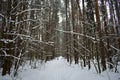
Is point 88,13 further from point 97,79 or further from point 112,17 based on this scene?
point 97,79

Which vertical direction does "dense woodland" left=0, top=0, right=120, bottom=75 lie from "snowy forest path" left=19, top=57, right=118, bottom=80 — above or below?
above

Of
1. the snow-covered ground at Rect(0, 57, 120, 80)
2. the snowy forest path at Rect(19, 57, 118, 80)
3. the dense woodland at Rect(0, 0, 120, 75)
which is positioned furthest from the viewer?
the snowy forest path at Rect(19, 57, 118, 80)

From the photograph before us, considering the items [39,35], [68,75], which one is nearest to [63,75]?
[68,75]

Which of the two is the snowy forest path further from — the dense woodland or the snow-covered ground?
the dense woodland

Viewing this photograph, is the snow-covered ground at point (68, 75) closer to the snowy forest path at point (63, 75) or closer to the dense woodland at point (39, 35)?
the snowy forest path at point (63, 75)

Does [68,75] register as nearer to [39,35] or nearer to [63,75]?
[63,75]

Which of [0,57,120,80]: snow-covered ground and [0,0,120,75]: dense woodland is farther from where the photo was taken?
[0,57,120,80]: snow-covered ground

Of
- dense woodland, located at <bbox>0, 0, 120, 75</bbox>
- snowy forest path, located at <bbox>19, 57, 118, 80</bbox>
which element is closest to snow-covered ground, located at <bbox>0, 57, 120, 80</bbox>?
snowy forest path, located at <bbox>19, 57, 118, 80</bbox>

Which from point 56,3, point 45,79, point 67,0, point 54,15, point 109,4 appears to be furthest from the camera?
point 54,15

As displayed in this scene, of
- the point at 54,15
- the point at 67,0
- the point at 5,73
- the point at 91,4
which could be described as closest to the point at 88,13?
the point at 91,4

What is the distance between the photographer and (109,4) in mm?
18531

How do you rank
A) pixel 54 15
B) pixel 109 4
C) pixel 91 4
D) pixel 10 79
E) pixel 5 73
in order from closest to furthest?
pixel 10 79 → pixel 5 73 → pixel 91 4 → pixel 109 4 → pixel 54 15

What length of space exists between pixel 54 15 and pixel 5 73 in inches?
795

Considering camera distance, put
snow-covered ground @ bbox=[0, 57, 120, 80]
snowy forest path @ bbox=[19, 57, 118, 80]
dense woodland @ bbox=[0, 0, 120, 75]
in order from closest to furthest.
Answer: dense woodland @ bbox=[0, 0, 120, 75] < snow-covered ground @ bbox=[0, 57, 120, 80] < snowy forest path @ bbox=[19, 57, 118, 80]
